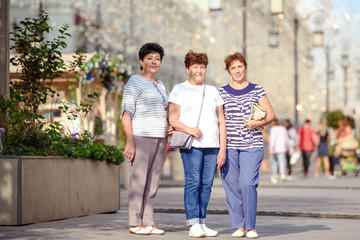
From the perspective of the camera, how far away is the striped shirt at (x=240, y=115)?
26.9 ft

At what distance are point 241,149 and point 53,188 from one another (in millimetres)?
2475

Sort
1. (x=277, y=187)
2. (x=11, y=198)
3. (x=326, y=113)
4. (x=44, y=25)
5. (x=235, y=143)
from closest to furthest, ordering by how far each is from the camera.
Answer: (x=235, y=143)
(x=11, y=198)
(x=44, y=25)
(x=277, y=187)
(x=326, y=113)

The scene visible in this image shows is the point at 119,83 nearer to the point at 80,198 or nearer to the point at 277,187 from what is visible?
the point at 277,187

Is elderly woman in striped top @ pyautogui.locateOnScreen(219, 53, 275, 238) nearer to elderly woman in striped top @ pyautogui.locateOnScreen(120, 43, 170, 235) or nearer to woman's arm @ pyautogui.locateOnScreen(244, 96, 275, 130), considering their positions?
woman's arm @ pyautogui.locateOnScreen(244, 96, 275, 130)

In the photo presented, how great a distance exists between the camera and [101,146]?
35.9 feet

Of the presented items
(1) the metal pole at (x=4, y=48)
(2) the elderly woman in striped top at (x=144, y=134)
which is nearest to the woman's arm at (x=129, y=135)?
(2) the elderly woman in striped top at (x=144, y=134)

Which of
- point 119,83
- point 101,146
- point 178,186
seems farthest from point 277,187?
point 101,146

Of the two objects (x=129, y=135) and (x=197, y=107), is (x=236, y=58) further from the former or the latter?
(x=129, y=135)

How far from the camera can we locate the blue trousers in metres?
8.16

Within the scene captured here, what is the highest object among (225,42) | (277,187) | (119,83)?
(225,42)

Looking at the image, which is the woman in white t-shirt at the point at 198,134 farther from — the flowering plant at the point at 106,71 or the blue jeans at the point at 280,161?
the blue jeans at the point at 280,161

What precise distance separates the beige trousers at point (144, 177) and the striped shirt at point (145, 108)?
0.09m

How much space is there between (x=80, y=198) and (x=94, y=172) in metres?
0.52

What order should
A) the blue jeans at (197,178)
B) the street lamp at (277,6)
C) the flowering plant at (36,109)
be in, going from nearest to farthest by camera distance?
the blue jeans at (197,178), the flowering plant at (36,109), the street lamp at (277,6)
